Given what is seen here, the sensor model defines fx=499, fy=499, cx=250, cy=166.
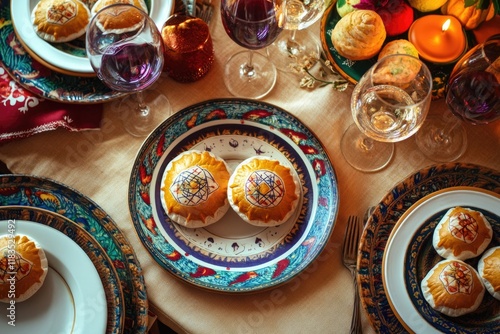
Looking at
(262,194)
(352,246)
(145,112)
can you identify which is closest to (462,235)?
(352,246)

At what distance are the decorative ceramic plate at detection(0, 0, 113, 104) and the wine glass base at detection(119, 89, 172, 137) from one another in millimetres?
43

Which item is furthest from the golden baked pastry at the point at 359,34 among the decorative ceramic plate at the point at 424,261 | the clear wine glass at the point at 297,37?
the decorative ceramic plate at the point at 424,261

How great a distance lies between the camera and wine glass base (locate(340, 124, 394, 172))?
961 millimetres

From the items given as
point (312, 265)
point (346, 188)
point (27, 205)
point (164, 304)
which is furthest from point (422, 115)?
point (27, 205)

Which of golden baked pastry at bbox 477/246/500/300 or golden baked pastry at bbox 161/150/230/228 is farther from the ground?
golden baked pastry at bbox 477/246/500/300

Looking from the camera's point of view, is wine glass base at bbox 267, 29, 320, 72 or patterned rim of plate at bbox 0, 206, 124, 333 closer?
patterned rim of plate at bbox 0, 206, 124, 333

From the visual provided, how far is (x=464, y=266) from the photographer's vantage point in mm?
821

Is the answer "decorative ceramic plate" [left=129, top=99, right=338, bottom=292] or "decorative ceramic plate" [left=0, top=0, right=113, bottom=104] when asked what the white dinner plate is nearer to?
"decorative ceramic plate" [left=129, top=99, right=338, bottom=292]

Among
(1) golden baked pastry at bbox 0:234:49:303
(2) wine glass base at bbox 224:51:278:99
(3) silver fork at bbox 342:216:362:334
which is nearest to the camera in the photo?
(1) golden baked pastry at bbox 0:234:49:303

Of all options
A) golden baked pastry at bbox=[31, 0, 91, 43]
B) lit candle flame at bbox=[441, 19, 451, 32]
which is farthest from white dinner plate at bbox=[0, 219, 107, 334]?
lit candle flame at bbox=[441, 19, 451, 32]

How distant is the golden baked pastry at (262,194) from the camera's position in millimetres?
867

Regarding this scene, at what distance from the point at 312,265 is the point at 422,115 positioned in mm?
324

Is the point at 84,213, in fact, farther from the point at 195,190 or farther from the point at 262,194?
the point at 262,194

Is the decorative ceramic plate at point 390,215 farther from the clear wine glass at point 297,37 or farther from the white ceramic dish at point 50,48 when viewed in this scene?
the white ceramic dish at point 50,48
